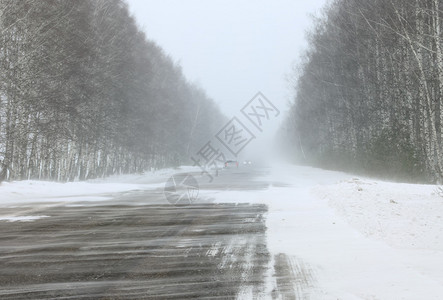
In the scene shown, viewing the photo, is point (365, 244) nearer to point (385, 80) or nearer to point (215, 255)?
point (215, 255)

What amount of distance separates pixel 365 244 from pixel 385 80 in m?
17.7

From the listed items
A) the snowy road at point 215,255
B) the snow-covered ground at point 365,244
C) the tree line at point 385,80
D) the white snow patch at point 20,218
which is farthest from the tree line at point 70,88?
the tree line at point 385,80

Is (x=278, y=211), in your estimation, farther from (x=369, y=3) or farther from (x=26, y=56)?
(x=369, y=3)

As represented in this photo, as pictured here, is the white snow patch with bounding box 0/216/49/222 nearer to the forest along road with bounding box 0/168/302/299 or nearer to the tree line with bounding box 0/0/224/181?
the forest along road with bounding box 0/168/302/299

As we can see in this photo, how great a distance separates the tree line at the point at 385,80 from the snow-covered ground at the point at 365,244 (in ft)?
23.8

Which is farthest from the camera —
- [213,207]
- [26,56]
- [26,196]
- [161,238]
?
[26,56]

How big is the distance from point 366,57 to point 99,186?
17.2 meters

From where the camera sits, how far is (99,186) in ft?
53.5

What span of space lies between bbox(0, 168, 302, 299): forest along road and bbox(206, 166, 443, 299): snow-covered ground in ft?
1.31

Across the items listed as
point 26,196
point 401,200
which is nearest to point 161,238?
point 401,200

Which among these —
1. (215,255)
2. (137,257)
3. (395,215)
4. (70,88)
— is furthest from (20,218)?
(70,88)

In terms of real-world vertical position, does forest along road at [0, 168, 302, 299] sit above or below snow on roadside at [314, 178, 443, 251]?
below

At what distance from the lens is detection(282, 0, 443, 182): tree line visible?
1622cm

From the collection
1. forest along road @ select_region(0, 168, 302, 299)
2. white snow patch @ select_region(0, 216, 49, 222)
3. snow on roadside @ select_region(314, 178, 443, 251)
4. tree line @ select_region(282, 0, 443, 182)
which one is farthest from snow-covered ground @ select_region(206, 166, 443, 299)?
tree line @ select_region(282, 0, 443, 182)
